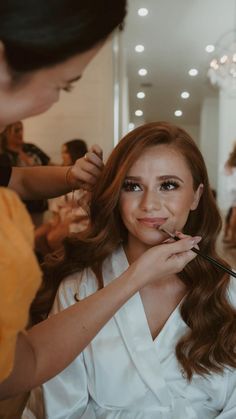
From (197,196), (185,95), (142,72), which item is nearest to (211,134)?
Result: (185,95)

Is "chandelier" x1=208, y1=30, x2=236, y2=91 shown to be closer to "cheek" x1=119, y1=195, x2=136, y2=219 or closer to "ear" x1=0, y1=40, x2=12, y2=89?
"cheek" x1=119, y1=195, x2=136, y2=219

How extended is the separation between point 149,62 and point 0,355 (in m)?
2.09

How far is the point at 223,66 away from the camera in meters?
2.42

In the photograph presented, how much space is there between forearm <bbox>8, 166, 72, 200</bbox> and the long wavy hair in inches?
4.0

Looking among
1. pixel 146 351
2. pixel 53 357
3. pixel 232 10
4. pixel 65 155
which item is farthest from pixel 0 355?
pixel 232 10

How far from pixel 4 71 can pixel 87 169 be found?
604 mm

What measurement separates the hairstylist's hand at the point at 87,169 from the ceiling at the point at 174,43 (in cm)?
119

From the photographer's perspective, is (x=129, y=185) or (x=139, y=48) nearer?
(x=129, y=185)

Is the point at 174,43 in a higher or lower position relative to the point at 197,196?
higher

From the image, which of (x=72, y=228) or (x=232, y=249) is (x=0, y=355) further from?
(x=232, y=249)

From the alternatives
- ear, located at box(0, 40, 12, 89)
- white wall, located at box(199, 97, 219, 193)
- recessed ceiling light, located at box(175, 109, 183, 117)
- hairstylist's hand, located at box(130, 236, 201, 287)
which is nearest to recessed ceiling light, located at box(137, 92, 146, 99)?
recessed ceiling light, located at box(175, 109, 183, 117)

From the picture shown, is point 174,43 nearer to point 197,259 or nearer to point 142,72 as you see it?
point 142,72

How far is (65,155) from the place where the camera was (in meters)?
2.23

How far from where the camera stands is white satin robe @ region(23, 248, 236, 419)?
0.99m
